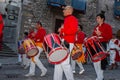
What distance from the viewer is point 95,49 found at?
302 inches

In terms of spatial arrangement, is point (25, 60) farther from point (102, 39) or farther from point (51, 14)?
point (51, 14)

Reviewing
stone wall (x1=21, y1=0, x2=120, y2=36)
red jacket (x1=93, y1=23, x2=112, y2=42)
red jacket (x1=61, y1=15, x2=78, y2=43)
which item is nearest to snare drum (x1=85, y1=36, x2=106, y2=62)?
red jacket (x1=93, y1=23, x2=112, y2=42)

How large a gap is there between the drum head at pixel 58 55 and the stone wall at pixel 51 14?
10.3 meters

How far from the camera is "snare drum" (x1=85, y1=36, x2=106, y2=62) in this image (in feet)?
24.9

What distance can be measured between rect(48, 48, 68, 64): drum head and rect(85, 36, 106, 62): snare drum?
1.38 m

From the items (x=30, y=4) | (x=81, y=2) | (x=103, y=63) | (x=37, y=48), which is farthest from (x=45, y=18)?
(x=103, y=63)

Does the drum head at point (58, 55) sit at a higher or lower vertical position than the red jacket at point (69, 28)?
lower

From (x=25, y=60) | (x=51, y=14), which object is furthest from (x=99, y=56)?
(x=51, y=14)

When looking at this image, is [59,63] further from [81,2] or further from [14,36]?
[81,2]

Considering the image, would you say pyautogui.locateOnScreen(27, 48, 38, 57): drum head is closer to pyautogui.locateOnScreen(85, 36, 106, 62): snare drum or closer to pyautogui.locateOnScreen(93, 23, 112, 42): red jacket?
pyautogui.locateOnScreen(85, 36, 106, 62): snare drum

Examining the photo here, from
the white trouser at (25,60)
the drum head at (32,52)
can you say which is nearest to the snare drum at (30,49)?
the drum head at (32,52)

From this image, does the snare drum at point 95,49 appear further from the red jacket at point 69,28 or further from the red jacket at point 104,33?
the red jacket at point 69,28

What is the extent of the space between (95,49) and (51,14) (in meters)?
10.6

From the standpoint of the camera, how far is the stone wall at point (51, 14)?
16833mm
